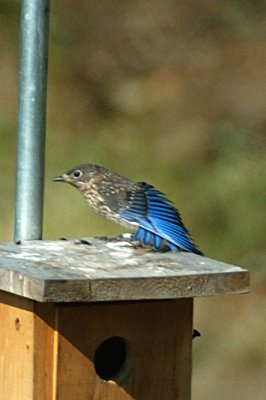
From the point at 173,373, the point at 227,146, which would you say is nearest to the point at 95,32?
the point at 227,146

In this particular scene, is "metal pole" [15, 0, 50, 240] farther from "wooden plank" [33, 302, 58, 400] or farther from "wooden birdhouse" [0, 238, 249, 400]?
"wooden plank" [33, 302, 58, 400]

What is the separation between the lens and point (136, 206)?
5.57 meters

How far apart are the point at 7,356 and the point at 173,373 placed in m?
0.52

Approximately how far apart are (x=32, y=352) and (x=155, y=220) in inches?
37.1

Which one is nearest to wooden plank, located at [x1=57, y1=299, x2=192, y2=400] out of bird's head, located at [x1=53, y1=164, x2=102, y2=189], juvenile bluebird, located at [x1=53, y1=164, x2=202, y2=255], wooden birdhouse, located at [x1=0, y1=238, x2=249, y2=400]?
wooden birdhouse, located at [x1=0, y1=238, x2=249, y2=400]

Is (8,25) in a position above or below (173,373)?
above

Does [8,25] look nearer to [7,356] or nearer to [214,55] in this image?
[214,55]

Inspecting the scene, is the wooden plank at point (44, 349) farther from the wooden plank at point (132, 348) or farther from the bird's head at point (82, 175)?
the bird's head at point (82, 175)

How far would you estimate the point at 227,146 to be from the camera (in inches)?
393

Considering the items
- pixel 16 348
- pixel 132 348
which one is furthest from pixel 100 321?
pixel 16 348

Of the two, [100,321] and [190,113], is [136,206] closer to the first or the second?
[100,321]

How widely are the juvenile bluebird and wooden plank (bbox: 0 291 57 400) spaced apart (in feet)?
2.19

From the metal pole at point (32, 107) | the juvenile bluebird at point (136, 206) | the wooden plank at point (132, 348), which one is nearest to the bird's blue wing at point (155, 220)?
the juvenile bluebird at point (136, 206)

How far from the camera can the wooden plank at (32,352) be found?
4.63 meters
